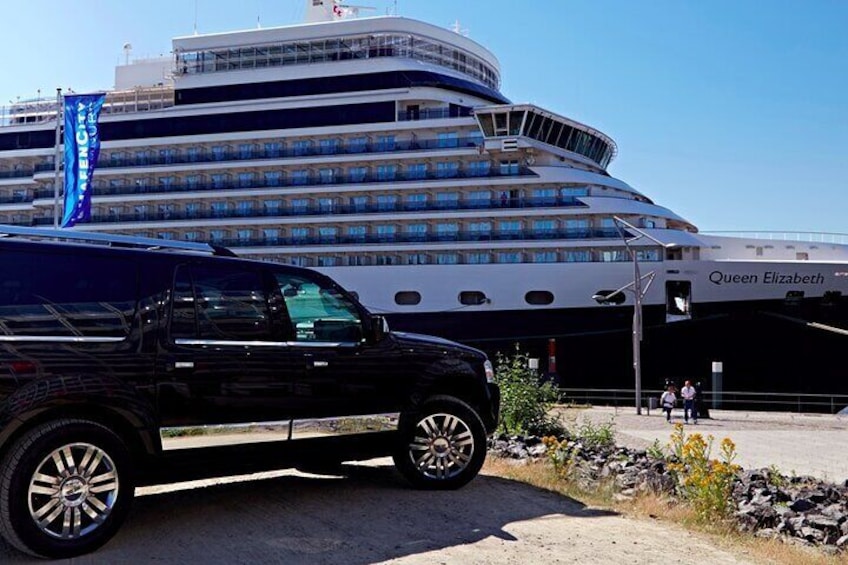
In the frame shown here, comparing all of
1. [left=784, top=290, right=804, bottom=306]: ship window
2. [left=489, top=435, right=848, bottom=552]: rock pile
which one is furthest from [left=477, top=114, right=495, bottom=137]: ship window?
[left=489, top=435, right=848, bottom=552]: rock pile

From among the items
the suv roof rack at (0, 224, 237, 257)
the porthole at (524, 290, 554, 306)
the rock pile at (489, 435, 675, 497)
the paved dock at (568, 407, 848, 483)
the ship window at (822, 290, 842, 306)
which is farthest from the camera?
the porthole at (524, 290, 554, 306)

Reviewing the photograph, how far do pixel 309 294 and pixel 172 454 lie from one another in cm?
157

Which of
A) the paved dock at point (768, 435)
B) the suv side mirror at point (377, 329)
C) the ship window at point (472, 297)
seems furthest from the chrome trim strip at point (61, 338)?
the ship window at point (472, 297)

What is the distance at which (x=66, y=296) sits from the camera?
474 cm

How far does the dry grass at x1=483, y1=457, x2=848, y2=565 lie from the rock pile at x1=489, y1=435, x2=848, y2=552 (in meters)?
0.27

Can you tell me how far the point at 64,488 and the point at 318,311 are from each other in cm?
213

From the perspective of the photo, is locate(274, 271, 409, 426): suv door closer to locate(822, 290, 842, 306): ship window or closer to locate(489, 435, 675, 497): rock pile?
locate(489, 435, 675, 497): rock pile

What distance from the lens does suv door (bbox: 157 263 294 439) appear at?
5.04 m

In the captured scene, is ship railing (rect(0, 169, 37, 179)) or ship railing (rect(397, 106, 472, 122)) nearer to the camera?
ship railing (rect(397, 106, 472, 122))

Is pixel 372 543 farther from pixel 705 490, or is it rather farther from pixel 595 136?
pixel 595 136

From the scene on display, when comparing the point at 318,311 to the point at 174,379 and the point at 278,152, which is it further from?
the point at 278,152

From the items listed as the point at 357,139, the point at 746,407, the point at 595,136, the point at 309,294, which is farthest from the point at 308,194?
the point at 309,294

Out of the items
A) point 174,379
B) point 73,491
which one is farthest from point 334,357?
point 73,491

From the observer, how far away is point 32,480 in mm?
4441
